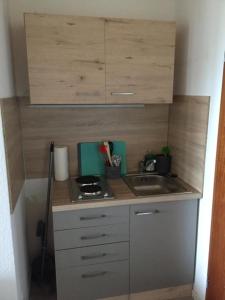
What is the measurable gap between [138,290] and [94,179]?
87 centimetres

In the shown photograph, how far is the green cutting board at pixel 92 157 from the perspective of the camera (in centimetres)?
212

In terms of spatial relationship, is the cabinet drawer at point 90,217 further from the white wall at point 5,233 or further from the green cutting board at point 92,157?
the green cutting board at point 92,157

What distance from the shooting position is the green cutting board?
2117mm

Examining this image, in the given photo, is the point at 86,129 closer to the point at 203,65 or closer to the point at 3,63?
the point at 3,63

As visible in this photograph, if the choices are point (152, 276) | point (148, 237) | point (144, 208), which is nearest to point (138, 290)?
point (152, 276)

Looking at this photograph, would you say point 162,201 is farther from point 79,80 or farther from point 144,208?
point 79,80

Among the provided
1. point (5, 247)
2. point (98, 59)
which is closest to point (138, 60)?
point (98, 59)

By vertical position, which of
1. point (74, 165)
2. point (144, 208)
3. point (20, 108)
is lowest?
point (144, 208)

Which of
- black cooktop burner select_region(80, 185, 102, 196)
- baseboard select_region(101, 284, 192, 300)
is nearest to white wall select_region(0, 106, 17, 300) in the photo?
black cooktop burner select_region(80, 185, 102, 196)

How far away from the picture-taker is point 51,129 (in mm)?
2057

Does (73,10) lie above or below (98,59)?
above

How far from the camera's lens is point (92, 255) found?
1.72 metres

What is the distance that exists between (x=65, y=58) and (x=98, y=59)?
0.21 meters

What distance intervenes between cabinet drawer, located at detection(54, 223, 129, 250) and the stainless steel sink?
280 mm
